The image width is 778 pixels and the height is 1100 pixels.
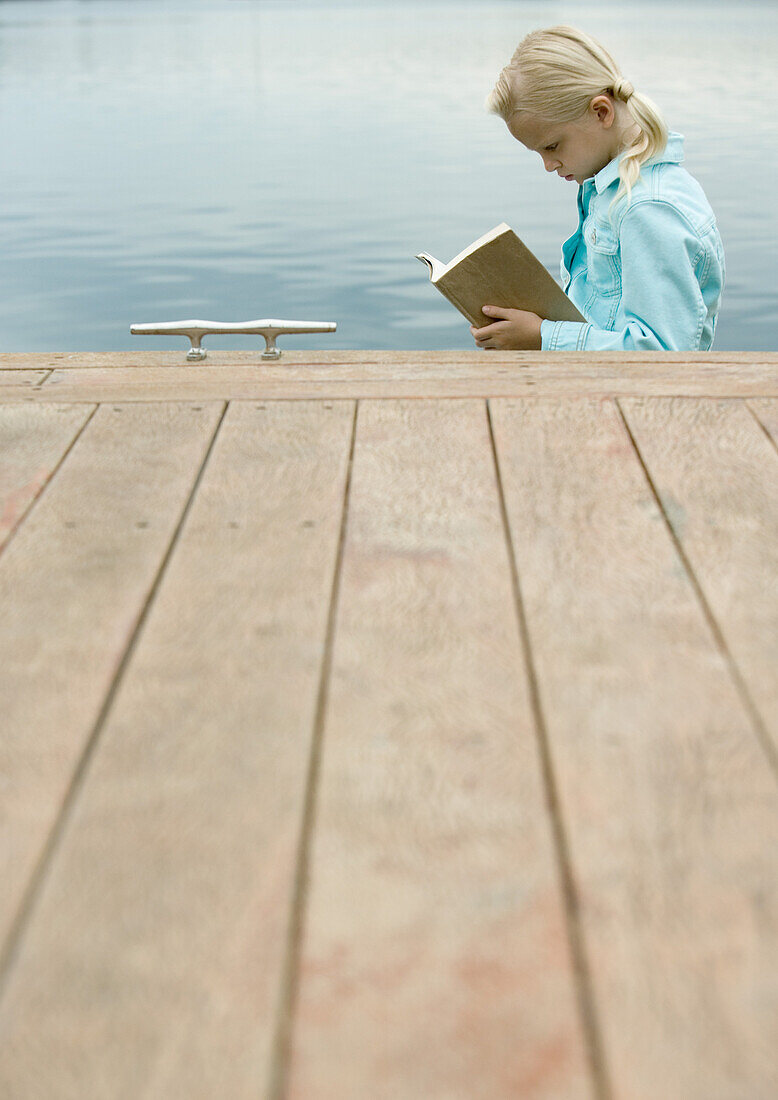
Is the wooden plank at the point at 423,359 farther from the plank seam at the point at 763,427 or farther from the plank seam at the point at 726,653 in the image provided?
the plank seam at the point at 726,653

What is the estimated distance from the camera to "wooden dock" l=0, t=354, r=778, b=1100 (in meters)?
0.64

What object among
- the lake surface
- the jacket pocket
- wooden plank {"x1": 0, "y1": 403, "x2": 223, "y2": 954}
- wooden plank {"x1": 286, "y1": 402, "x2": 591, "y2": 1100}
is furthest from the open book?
the lake surface

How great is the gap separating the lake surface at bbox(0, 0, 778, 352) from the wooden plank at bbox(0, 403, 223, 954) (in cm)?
397

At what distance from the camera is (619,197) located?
1979 millimetres

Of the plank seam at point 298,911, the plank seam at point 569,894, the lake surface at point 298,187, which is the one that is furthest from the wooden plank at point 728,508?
the lake surface at point 298,187

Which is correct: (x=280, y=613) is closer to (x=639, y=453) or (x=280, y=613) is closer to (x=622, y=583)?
(x=622, y=583)

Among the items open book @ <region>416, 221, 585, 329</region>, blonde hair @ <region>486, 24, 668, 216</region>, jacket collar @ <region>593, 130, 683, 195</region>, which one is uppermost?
blonde hair @ <region>486, 24, 668, 216</region>

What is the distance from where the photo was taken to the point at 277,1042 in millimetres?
639

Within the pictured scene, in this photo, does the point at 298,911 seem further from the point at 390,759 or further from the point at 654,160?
the point at 654,160

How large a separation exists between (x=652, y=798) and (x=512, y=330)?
1.27 metres

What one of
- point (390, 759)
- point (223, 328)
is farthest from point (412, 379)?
point (390, 759)

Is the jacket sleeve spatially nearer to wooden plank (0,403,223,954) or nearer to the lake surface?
wooden plank (0,403,223,954)

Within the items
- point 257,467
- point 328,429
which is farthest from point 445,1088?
point 328,429

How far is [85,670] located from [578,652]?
0.37 m
